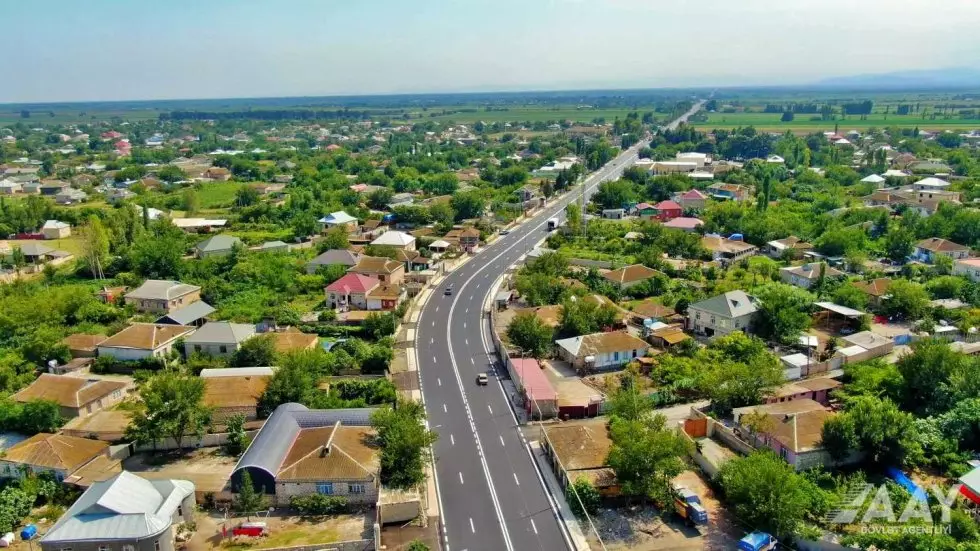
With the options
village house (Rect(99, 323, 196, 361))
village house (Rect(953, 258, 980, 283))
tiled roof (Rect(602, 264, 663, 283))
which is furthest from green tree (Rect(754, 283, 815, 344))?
village house (Rect(99, 323, 196, 361))

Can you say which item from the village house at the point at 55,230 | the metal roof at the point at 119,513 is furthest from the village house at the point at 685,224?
the village house at the point at 55,230

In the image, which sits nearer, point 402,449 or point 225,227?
point 402,449

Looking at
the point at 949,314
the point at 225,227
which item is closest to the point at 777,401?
the point at 949,314

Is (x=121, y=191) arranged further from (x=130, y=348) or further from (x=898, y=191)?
(x=898, y=191)

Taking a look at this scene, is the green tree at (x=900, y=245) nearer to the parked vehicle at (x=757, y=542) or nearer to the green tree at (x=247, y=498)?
the parked vehicle at (x=757, y=542)

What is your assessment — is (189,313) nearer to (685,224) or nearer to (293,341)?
(293,341)
